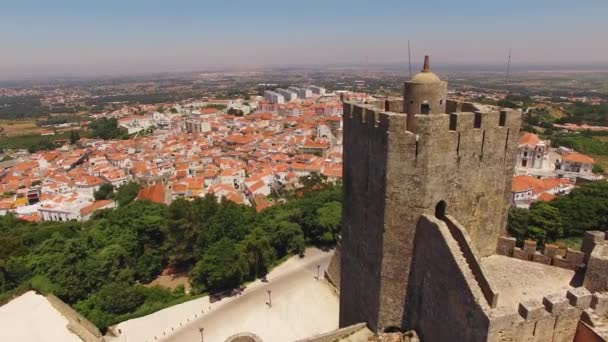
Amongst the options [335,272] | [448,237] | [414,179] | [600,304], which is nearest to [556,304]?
[600,304]

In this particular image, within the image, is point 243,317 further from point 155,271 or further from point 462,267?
Result: point 462,267

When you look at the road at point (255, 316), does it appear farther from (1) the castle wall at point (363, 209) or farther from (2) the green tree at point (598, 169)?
(2) the green tree at point (598, 169)

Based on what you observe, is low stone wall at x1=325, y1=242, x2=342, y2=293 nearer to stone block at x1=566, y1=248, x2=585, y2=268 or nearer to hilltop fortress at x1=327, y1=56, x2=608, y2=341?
hilltop fortress at x1=327, y1=56, x2=608, y2=341

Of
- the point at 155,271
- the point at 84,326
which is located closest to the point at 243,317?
the point at 84,326

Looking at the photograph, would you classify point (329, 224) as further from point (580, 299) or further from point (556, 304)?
point (556, 304)

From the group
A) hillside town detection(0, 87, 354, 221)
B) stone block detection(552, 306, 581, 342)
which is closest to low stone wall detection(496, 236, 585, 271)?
stone block detection(552, 306, 581, 342)

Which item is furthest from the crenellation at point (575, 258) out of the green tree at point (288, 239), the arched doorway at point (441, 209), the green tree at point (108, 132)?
the green tree at point (108, 132)
